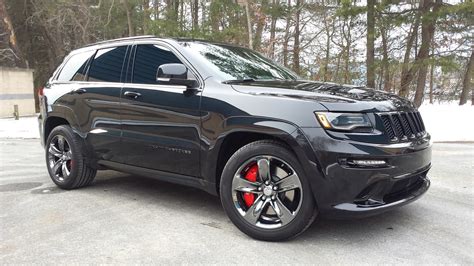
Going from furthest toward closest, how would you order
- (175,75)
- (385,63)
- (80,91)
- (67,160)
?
(385,63) → (67,160) → (80,91) → (175,75)

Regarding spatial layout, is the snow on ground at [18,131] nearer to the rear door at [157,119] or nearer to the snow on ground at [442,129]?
the snow on ground at [442,129]

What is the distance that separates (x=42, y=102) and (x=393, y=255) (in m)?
4.83

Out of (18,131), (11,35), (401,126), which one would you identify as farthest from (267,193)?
(11,35)

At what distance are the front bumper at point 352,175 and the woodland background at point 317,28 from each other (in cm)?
1055

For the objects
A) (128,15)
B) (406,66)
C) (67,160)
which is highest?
(128,15)

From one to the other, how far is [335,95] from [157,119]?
1764 mm

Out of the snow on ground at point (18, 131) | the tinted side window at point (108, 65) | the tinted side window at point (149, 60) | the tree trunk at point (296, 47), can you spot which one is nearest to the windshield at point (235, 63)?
the tinted side window at point (149, 60)

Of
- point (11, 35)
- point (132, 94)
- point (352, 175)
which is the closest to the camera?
point (352, 175)

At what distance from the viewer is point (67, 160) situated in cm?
530

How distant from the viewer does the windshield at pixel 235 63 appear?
4156mm

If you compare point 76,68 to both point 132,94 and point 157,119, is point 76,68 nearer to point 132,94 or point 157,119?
point 132,94

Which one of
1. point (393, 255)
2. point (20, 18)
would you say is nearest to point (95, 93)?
point (393, 255)

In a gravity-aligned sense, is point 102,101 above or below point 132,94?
below

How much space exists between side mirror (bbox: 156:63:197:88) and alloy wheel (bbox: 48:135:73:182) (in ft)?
6.64
